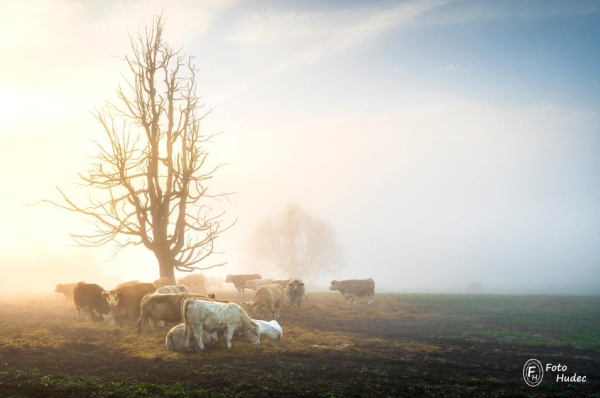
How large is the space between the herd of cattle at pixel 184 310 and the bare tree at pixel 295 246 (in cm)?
3327

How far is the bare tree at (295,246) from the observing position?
56969mm

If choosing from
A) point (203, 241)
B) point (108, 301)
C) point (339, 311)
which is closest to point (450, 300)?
point (339, 311)

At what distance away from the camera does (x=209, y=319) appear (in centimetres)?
1188

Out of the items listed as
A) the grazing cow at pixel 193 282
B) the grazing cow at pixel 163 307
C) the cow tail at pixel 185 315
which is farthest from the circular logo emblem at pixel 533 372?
the grazing cow at pixel 193 282

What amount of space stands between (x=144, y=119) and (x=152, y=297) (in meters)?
13.5

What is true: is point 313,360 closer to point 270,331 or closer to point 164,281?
point 270,331

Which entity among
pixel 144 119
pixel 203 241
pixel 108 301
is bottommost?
pixel 108 301

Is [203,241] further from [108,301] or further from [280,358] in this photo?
[280,358]

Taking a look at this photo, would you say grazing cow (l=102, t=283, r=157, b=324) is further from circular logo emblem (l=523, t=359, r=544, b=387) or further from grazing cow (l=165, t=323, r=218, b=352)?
circular logo emblem (l=523, t=359, r=544, b=387)

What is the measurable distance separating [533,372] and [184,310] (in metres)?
10.1

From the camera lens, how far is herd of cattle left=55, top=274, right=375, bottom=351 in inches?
467

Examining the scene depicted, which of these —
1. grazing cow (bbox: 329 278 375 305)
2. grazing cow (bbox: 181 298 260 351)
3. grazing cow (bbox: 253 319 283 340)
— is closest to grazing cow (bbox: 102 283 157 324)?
grazing cow (bbox: 181 298 260 351)

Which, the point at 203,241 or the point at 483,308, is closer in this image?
the point at 203,241

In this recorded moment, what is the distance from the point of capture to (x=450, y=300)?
30.2 m
